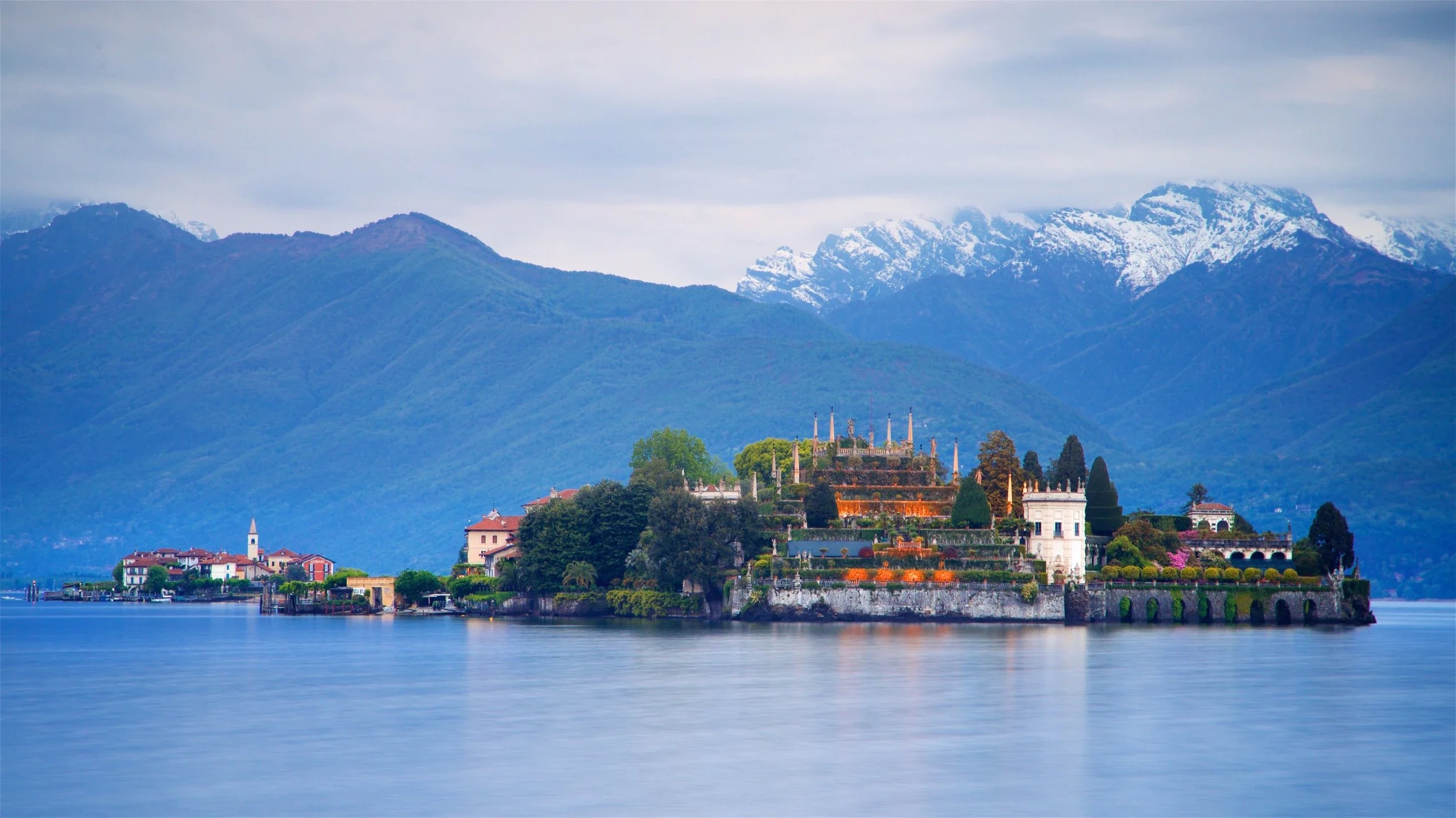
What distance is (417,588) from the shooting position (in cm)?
17688

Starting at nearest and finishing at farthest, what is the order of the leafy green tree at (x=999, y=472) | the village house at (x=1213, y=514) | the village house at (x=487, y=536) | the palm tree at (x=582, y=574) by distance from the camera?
1. the leafy green tree at (x=999, y=472)
2. the palm tree at (x=582, y=574)
3. the village house at (x=1213, y=514)
4. the village house at (x=487, y=536)

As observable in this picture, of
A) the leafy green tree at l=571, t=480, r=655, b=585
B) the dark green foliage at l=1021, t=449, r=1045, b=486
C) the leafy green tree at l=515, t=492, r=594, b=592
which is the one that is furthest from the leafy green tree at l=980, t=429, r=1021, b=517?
the leafy green tree at l=515, t=492, r=594, b=592

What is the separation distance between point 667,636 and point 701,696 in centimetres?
3972

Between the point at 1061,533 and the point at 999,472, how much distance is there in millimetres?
20006

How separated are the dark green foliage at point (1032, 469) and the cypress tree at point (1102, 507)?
16.8ft

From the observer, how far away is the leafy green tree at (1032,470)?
15138cm

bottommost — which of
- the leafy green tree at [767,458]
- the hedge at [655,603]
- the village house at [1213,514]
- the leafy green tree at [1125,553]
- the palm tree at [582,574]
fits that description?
the hedge at [655,603]

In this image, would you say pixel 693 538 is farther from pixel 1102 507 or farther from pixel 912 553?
pixel 1102 507

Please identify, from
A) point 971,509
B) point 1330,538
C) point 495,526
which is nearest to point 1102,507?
point 971,509

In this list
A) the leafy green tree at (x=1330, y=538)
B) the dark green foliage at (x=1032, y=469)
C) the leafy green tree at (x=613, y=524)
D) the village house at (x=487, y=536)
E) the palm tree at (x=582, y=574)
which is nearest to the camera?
the leafy green tree at (x=1330, y=538)

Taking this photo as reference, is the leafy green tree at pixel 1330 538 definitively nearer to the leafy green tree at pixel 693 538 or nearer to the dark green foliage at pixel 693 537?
the dark green foliage at pixel 693 537

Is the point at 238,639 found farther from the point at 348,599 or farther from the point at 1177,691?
the point at 1177,691

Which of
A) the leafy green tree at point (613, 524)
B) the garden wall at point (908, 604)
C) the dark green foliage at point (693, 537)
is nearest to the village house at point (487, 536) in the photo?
the leafy green tree at point (613, 524)

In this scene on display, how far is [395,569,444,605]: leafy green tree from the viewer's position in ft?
579
